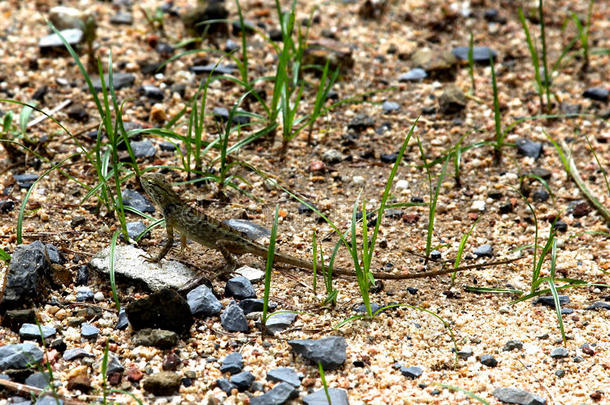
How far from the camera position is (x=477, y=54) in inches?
286

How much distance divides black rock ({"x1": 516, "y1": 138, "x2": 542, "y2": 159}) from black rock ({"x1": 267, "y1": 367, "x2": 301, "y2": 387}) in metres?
3.27

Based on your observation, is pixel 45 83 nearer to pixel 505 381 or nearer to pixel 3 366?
pixel 3 366

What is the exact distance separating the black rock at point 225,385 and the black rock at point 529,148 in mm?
3561

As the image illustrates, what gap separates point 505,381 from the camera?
3.82m

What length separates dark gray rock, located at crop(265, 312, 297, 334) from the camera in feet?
13.6

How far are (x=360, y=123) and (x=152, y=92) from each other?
1.90 metres

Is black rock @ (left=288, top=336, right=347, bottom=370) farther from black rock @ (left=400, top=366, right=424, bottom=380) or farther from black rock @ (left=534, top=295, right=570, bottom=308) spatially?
black rock @ (left=534, top=295, right=570, bottom=308)

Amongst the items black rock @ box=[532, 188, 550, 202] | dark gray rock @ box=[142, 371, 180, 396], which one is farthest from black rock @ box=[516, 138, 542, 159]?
dark gray rock @ box=[142, 371, 180, 396]

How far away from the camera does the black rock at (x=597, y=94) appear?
673 centimetres

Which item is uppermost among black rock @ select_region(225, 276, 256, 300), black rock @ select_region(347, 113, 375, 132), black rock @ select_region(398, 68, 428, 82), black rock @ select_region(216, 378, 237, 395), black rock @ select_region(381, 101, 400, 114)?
black rock @ select_region(398, 68, 428, 82)

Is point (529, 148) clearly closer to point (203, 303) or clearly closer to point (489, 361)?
point (489, 361)

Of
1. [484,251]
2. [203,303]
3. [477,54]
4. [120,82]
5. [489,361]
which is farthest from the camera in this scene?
[477,54]

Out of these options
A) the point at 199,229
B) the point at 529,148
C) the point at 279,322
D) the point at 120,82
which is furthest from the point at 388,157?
the point at 120,82

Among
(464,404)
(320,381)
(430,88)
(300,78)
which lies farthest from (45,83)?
(464,404)
